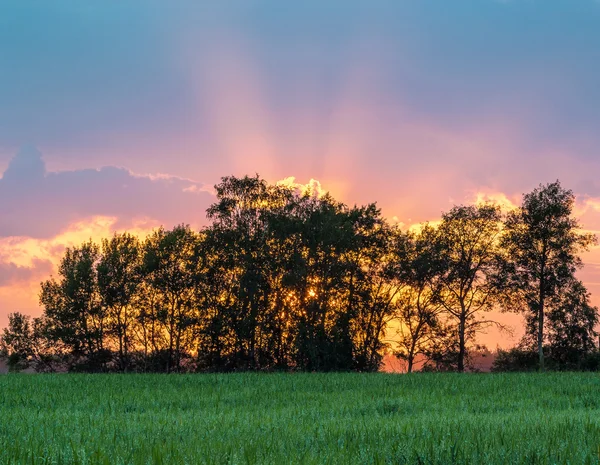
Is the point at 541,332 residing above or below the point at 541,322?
below

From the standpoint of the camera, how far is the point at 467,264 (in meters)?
58.4

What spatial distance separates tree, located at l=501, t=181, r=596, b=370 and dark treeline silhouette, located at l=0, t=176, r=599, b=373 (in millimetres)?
96

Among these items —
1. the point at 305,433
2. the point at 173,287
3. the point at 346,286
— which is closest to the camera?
the point at 305,433

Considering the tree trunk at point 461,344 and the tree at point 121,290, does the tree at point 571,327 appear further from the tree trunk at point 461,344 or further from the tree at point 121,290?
the tree at point 121,290

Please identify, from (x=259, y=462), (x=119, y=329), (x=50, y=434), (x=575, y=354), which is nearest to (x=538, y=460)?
(x=259, y=462)

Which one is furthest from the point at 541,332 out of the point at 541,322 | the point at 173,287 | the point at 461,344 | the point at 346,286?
the point at 173,287

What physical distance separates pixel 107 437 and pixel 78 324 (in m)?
60.9

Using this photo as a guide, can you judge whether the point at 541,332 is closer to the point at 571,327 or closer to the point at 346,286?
the point at 571,327

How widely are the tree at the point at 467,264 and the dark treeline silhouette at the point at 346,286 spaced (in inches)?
4.6

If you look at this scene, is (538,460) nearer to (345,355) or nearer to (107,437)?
(107,437)

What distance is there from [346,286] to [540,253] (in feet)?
58.4

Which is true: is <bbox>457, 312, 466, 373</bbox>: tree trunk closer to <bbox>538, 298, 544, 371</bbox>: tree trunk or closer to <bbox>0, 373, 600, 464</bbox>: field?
<bbox>538, 298, 544, 371</bbox>: tree trunk

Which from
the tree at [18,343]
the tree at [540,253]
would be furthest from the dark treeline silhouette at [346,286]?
the tree at [18,343]

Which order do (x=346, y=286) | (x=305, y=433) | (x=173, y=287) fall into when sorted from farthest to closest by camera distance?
(x=173, y=287)
(x=346, y=286)
(x=305, y=433)
